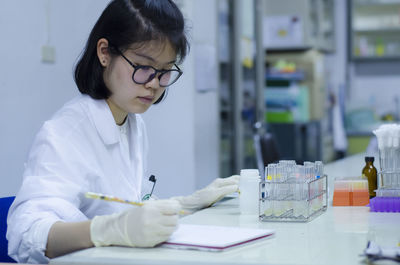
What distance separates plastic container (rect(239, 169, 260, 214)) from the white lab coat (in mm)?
316

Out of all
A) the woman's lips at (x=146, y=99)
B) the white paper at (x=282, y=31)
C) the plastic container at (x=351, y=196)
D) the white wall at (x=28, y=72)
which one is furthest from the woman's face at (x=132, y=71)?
the white paper at (x=282, y=31)

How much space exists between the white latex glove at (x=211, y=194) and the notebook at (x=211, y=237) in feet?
1.23

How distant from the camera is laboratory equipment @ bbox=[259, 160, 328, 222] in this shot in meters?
1.60

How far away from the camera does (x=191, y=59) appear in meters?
3.68

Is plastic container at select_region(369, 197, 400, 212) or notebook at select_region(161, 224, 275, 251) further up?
notebook at select_region(161, 224, 275, 251)

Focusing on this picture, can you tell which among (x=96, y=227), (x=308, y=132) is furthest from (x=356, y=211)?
(x=308, y=132)

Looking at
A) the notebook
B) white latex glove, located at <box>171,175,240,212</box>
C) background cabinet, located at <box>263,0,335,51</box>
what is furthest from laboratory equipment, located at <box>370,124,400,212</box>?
background cabinet, located at <box>263,0,335,51</box>

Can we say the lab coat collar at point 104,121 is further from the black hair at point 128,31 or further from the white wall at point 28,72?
the white wall at point 28,72

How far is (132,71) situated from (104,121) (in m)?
0.17

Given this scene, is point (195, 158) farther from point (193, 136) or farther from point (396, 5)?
point (396, 5)

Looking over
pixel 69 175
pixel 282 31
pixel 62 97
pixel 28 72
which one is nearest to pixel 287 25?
pixel 282 31

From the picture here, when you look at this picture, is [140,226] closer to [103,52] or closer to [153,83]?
[153,83]

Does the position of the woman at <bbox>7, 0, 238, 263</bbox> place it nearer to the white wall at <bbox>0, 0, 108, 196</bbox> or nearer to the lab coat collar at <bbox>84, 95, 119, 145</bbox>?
the lab coat collar at <bbox>84, 95, 119, 145</bbox>

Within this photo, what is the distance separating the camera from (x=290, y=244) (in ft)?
4.31
